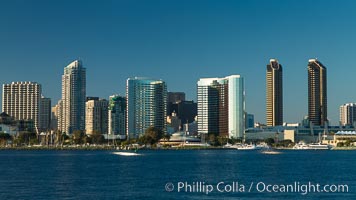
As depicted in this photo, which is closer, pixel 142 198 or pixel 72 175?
pixel 142 198

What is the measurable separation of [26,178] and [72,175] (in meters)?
5.87

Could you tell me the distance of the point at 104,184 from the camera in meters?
63.8

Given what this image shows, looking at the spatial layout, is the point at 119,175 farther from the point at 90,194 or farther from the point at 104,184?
the point at 90,194

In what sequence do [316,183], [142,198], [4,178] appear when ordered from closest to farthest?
[142,198], [316,183], [4,178]

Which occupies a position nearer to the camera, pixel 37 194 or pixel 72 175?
pixel 37 194

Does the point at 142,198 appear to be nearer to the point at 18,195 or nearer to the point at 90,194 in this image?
the point at 90,194

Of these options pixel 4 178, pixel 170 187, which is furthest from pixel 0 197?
pixel 4 178

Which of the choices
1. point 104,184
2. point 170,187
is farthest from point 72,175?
point 170,187

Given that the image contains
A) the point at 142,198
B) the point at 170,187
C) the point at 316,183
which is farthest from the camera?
the point at 316,183

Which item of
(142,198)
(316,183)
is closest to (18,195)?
(142,198)

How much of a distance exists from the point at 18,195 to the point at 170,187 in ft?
44.5

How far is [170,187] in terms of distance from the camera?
198 ft

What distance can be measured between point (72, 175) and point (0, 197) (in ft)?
76.2

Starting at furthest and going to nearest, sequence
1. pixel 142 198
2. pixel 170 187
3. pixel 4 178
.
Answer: pixel 4 178 → pixel 170 187 → pixel 142 198
